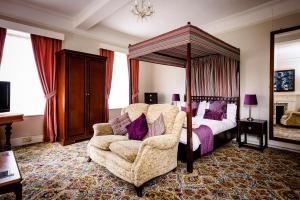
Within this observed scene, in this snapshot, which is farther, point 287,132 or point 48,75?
point 48,75

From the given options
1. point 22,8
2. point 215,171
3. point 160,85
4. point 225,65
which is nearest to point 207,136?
point 215,171

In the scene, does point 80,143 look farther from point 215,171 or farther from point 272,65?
point 272,65

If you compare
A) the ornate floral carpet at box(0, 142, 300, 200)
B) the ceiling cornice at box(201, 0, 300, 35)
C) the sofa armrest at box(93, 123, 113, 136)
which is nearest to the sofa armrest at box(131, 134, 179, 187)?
the ornate floral carpet at box(0, 142, 300, 200)

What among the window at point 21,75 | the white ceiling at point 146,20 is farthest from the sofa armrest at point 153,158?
the window at point 21,75

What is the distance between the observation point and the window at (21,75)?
12.1ft

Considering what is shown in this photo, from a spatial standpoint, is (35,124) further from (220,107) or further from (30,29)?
(220,107)

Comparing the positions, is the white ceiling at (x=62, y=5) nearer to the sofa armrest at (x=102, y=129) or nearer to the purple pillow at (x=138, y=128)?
the sofa armrest at (x=102, y=129)

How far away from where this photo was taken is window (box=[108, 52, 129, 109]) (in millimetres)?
5508

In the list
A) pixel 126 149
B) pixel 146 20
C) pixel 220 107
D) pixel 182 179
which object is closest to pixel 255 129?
pixel 220 107

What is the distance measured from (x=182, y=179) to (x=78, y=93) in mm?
2948

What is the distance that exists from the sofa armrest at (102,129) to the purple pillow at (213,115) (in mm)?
2221

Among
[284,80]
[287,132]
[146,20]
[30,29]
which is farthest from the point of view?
[146,20]

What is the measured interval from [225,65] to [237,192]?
297 centimetres

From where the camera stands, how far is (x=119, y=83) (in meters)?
5.67
